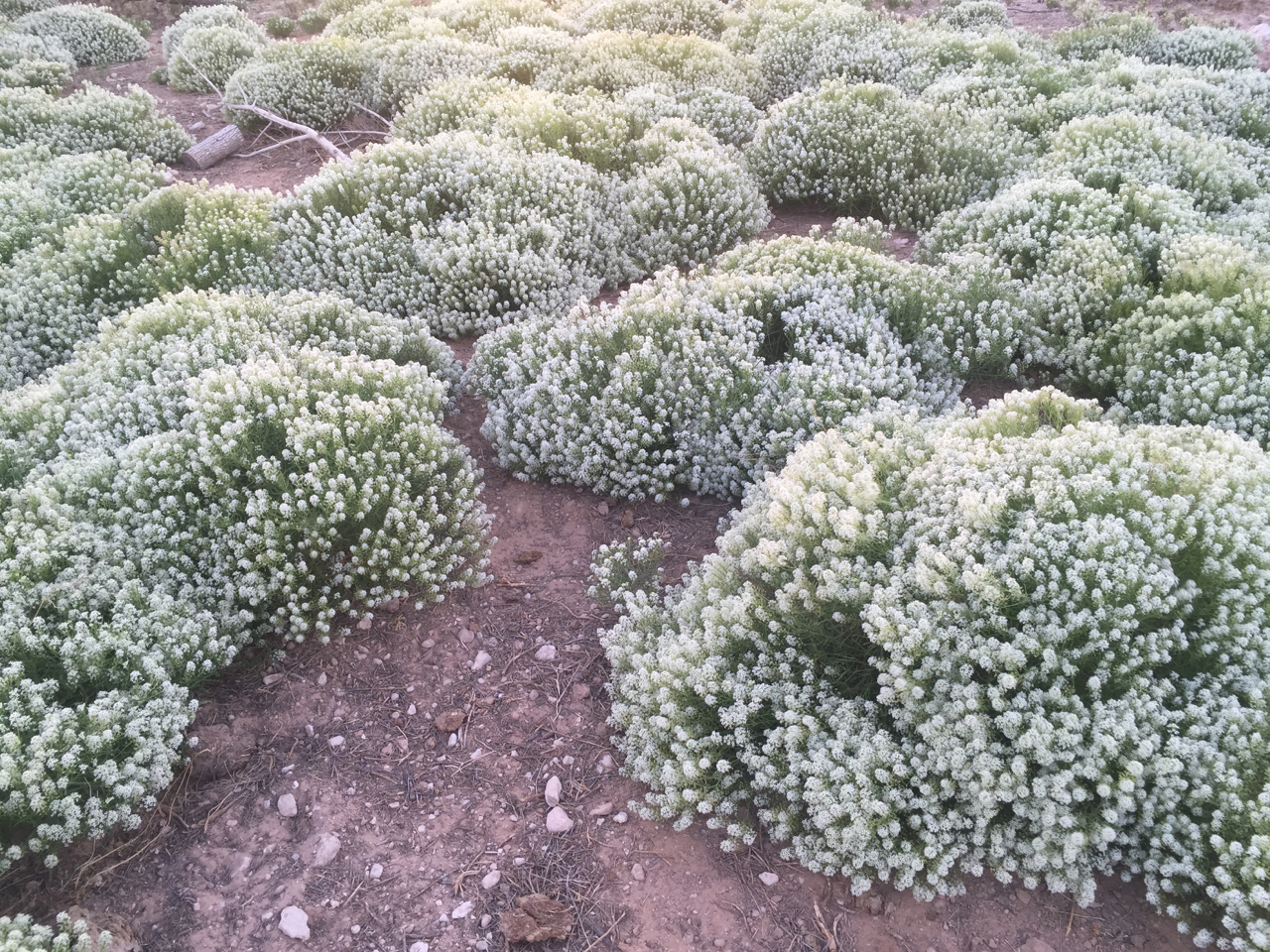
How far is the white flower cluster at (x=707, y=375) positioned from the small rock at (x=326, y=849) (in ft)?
8.15

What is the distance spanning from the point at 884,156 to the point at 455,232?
14.8 ft

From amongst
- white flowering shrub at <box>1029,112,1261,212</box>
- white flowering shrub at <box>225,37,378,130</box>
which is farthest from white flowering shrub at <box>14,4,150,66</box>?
white flowering shrub at <box>1029,112,1261,212</box>

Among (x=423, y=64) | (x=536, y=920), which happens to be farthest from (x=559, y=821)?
(x=423, y=64)

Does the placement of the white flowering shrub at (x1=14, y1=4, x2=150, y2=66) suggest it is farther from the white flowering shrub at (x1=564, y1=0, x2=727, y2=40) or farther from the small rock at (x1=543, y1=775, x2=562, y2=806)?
the small rock at (x1=543, y1=775, x2=562, y2=806)

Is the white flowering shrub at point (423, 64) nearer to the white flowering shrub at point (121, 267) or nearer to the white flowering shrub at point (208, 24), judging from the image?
the white flowering shrub at point (121, 267)

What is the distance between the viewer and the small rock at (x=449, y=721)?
4.02m

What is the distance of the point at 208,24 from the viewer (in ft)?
48.2

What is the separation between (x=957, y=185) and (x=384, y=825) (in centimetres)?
766

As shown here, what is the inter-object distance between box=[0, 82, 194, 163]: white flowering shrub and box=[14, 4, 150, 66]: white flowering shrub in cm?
470

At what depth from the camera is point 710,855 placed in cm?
342

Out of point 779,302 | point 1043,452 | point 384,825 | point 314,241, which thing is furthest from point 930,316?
point 314,241

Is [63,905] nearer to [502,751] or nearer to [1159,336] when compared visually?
[502,751]

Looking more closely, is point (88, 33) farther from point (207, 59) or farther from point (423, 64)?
point (423, 64)

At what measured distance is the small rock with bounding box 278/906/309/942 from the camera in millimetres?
3225
